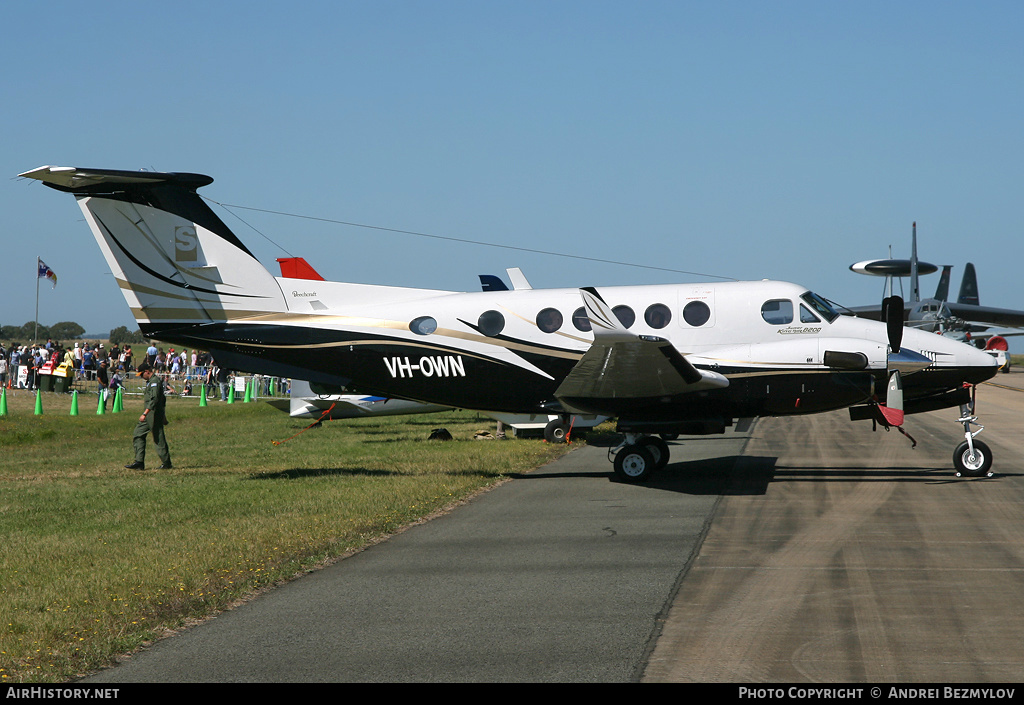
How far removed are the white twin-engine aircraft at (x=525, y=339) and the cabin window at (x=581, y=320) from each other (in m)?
0.02

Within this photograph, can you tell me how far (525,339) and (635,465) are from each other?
2737 millimetres

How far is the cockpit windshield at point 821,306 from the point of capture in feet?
47.3

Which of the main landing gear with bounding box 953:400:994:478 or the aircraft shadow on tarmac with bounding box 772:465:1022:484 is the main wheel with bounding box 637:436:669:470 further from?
the main landing gear with bounding box 953:400:994:478

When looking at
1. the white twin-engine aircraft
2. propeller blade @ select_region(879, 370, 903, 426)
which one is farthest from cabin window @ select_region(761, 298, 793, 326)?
propeller blade @ select_region(879, 370, 903, 426)

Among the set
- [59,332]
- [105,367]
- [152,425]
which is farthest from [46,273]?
[59,332]

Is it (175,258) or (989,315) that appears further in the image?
(989,315)

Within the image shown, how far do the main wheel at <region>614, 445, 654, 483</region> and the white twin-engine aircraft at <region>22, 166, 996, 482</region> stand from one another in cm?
2

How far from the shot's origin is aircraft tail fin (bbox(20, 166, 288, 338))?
1512 cm

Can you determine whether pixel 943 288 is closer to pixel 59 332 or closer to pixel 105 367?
pixel 105 367

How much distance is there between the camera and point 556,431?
70.7ft

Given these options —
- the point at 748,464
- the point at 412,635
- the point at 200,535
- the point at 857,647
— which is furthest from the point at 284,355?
the point at 857,647

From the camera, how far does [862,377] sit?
46.2 feet

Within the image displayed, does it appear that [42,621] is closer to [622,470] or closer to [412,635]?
[412,635]
